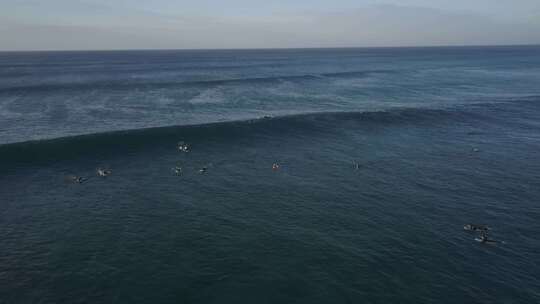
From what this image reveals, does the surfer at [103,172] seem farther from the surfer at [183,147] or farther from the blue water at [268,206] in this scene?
the surfer at [183,147]

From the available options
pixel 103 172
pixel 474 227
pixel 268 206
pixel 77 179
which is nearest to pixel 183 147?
pixel 103 172

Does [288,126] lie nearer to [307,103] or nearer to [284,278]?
[307,103]

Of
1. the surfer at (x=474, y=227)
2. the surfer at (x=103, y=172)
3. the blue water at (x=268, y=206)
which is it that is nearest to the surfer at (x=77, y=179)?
the blue water at (x=268, y=206)

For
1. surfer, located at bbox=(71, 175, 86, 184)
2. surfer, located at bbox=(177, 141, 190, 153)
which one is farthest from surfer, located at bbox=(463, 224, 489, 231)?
surfer, located at bbox=(71, 175, 86, 184)

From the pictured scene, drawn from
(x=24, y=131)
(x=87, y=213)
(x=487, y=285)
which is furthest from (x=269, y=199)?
(x=24, y=131)

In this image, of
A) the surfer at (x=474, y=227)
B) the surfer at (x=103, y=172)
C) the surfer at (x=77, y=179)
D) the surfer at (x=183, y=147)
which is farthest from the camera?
the surfer at (x=183, y=147)

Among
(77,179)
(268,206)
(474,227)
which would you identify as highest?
(77,179)

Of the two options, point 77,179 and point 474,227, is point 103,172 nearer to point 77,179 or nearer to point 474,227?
point 77,179

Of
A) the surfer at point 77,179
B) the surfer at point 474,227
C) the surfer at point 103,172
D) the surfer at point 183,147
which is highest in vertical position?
the surfer at point 183,147
